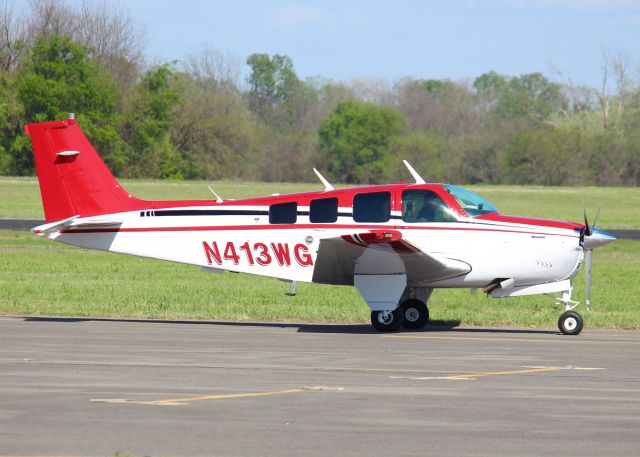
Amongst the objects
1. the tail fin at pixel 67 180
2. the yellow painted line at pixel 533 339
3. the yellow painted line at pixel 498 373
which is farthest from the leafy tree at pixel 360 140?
the yellow painted line at pixel 498 373

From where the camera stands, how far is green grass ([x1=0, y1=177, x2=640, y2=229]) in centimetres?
5731

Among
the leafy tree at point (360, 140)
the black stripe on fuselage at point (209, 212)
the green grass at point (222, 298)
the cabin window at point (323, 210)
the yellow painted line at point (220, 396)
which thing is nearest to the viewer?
the yellow painted line at point (220, 396)

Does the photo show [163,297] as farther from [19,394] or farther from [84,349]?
[19,394]

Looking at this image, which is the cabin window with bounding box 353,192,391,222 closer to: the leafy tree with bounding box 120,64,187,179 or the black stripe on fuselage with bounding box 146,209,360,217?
the black stripe on fuselage with bounding box 146,209,360,217

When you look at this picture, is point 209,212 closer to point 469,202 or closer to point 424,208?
point 424,208

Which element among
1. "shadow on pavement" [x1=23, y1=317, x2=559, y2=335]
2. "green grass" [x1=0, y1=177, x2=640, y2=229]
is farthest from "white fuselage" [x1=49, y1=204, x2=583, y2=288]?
"green grass" [x1=0, y1=177, x2=640, y2=229]

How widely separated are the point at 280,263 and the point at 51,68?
190ft

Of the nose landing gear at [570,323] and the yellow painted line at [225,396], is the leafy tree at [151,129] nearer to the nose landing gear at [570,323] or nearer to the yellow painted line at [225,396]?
the nose landing gear at [570,323]

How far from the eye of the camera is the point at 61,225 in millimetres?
16484

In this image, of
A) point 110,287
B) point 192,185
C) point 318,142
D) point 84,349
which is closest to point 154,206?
point 84,349

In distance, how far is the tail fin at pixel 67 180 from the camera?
16703 millimetres

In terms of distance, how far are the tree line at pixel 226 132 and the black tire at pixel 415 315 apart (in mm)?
56116

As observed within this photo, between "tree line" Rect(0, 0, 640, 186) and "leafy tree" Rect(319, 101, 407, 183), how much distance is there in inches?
3.8

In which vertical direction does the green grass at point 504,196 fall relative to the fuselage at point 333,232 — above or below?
below
